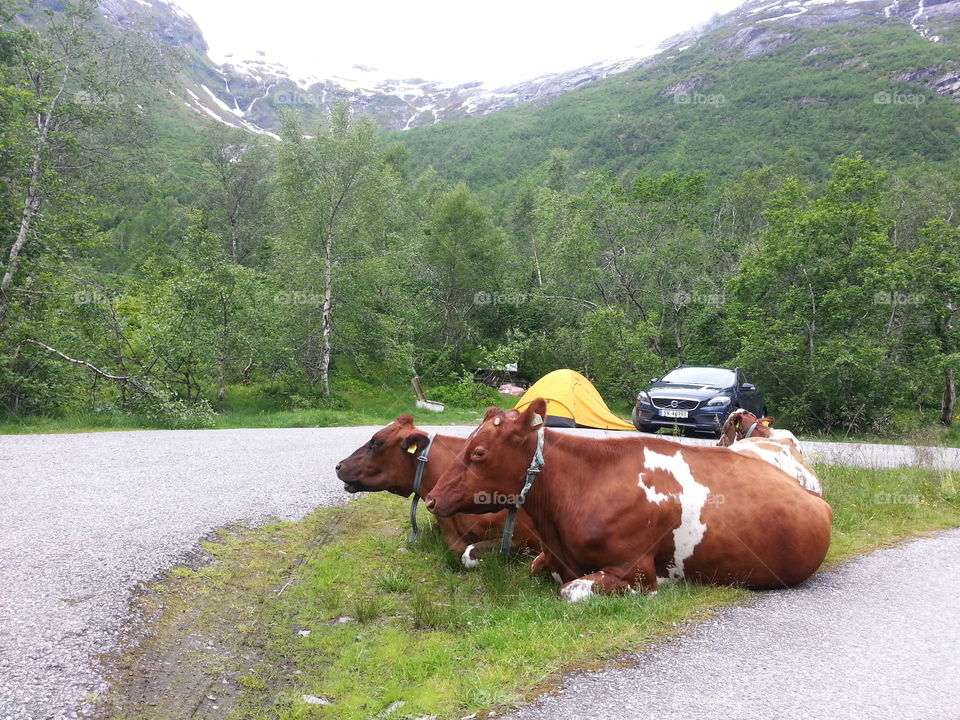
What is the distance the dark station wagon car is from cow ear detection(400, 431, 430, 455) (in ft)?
30.4

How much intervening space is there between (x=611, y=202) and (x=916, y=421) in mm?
16204

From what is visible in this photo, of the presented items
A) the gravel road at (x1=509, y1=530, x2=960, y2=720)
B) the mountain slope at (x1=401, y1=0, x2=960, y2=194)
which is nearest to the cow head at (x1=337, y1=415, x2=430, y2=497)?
the gravel road at (x1=509, y1=530, x2=960, y2=720)

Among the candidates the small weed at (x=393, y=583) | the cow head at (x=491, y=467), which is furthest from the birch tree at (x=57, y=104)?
the cow head at (x=491, y=467)

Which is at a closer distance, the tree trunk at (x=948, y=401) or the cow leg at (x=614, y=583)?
the cow leg at (x=614, y=583)

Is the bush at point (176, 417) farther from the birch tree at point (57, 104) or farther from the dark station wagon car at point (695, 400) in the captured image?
the dark station wagon car at point (695, 400)

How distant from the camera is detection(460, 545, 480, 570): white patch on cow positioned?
17.6ft

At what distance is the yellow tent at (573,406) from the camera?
16.3m

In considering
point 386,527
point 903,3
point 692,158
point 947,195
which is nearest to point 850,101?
point 692,158

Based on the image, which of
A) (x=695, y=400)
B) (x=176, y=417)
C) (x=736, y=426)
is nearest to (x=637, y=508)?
(x=736, y=426)

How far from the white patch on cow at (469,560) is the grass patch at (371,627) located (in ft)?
0.20

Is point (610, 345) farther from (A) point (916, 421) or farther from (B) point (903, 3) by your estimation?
(B) point (903, 3)

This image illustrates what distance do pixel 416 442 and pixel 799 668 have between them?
3833 millimetres

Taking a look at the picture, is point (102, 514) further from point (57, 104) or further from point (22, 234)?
point (57, 104)

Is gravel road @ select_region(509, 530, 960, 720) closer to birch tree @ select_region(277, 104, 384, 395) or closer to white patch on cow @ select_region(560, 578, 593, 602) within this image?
white patch on cow @ select_region(560, 578, 593, 602)
